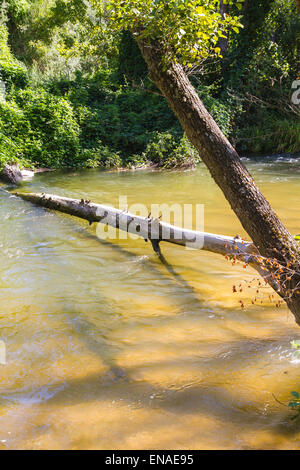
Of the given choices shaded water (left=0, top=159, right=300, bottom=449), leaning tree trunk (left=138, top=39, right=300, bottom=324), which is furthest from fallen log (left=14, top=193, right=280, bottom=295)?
leaning tree trunk (left=138, top=39, right=300, bottom=324)

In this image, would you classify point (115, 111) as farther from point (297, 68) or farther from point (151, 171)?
point (297, 68)

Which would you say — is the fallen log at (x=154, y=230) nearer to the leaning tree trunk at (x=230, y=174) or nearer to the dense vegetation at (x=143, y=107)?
the leaning tree trunk at (x=230, y=174)

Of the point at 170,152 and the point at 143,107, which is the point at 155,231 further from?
the point at 143,107

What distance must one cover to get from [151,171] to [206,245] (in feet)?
28.8

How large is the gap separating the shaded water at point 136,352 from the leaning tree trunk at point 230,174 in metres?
0.73

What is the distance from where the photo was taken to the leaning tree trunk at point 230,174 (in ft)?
9.59

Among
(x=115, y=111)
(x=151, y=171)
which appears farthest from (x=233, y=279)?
(x=115, y=111)

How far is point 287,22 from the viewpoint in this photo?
50.7 feet

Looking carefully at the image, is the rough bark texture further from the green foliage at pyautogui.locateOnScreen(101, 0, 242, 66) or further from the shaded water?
the green foliage at pyautogui.locateOnScreen(101, 0, 242, 66)

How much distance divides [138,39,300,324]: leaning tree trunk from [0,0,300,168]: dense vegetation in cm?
1038

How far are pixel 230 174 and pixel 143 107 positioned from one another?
46.4 feet

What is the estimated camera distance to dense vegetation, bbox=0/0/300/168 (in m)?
13.9

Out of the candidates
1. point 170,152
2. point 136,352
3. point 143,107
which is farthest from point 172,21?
point 143,107

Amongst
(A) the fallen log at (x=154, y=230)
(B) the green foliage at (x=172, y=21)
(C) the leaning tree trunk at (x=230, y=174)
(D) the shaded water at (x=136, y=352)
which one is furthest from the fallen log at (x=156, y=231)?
(B) the green foliage at (x=172, y=21)
